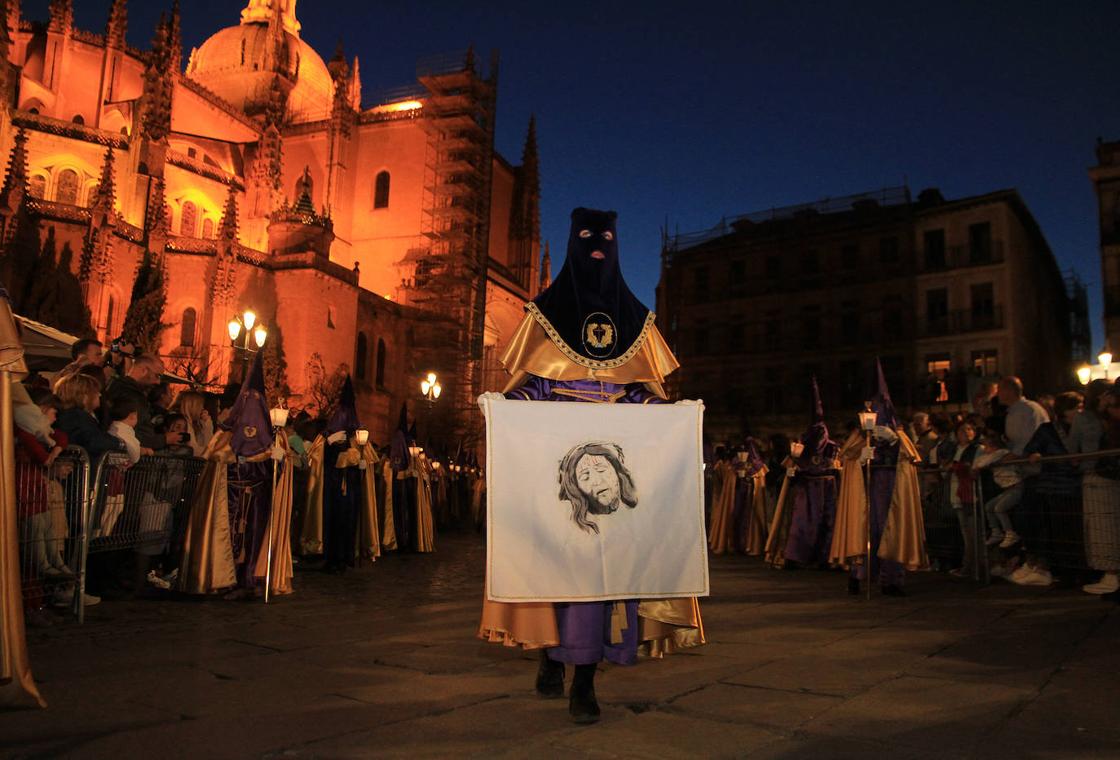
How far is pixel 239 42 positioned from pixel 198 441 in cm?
4927

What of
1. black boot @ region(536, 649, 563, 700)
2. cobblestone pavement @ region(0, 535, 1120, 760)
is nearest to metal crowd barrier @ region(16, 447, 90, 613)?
cobblestone pavement @ region(0, 535, 1120, 760)

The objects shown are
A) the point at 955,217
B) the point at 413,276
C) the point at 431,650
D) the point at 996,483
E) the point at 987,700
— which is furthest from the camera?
the point at 413,276

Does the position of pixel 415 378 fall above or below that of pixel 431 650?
above

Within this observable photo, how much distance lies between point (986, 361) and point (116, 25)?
43.9 m

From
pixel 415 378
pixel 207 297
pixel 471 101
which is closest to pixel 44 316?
pixel 207 297

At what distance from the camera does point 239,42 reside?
2047 inches

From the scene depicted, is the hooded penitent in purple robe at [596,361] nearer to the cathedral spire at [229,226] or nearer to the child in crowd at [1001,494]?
the child in crowd at [1001,494]

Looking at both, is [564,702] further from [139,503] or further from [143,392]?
[143,392]

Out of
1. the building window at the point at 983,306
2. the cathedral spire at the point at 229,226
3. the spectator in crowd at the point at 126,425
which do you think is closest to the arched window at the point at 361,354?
the cathedral spire at the point at 229,226

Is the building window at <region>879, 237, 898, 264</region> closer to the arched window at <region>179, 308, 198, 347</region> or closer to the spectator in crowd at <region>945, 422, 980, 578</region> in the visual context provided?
the arched window at <region>179, 308, 198, 347</region>

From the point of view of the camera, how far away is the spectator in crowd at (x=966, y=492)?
10211 millimetres

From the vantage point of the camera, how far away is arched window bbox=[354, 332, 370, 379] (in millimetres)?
40562

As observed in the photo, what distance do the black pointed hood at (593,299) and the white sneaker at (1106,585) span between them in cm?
592

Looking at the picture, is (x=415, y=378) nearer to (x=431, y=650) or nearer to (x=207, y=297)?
(x=207, y=297)
